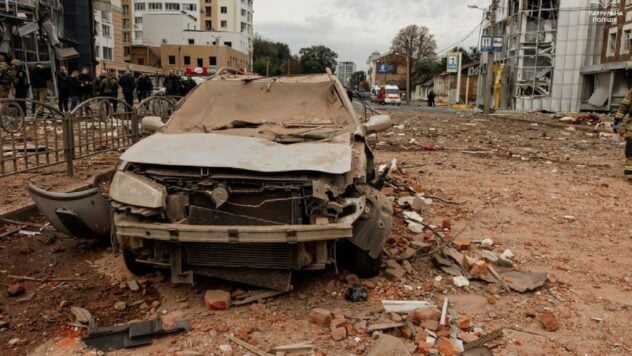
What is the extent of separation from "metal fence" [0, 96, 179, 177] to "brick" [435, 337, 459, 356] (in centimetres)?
461

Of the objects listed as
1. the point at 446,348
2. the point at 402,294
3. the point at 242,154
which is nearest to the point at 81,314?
the point at 242,154

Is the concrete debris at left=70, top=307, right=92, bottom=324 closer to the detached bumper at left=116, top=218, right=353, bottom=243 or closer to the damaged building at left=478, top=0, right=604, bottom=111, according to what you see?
the detached bumper at left=116, top=218, right=353, bottom=243

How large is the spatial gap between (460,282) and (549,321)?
0.88 metres

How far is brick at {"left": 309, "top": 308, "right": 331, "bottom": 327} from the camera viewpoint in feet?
11.6

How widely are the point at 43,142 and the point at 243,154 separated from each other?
4.41m

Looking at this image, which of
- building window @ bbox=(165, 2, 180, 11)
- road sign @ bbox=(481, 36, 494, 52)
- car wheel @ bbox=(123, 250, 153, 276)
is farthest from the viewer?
building window @ bbox=(165, 2, 180, 11)

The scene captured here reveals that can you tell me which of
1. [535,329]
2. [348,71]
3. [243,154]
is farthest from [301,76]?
[348,71]

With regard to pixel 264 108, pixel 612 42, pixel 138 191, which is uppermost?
pixel 612 42

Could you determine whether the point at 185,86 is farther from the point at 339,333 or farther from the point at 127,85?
the point at 339,333

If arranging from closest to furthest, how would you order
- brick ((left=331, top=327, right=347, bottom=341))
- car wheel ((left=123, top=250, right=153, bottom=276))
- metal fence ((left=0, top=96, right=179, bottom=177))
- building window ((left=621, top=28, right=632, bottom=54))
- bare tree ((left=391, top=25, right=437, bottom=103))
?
brick ((left=331, top=327, right=347, bottom=341)) → car wheel ((left=123, top=250, right=153, bottom=276)) → metal fence ((left=0, top=96, right=179, bottom=177)) → building window ((left=621, top=28, right=632, bottom=54)) → bare tree ((left=391, top=25, right=437, bottom=103))

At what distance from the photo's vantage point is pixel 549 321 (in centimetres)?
355

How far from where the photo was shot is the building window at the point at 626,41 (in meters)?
30.5

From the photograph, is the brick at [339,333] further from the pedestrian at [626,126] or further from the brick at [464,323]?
the pedestrian at [626,126]

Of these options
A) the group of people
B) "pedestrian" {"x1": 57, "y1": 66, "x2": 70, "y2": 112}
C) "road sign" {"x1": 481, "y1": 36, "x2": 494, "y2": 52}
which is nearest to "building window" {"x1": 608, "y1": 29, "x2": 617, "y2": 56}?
"road sign" {"x1": 481, "y1": 36, "x2": 494, "y2": 52}
